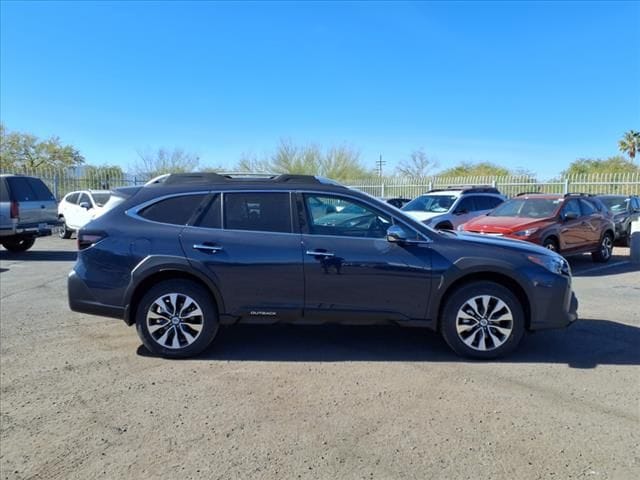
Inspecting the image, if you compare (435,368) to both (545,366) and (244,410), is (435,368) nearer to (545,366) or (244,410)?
(545,366)

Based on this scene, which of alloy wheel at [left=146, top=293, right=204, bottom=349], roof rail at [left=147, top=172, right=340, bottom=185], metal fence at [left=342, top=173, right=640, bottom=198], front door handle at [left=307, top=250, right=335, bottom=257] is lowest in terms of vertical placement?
alloy wheel at [left=146, top=293, right=204, bottom=349]

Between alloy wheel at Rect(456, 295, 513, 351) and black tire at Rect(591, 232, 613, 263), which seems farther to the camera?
black tire at Rect(591, 232, 613, 263)

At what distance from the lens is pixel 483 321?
4867 mm

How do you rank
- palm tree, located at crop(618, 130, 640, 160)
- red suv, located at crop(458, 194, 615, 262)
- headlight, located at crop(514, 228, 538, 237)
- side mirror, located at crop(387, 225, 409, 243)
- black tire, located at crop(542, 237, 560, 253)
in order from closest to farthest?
1. side mirror, located at crop(387, 225, 409, 243)
2. headlight, located at crop(514, 228, 538, 237)
3. red suv, located at crop(458, 194, 615, 262)
4. black tire, located at crop(542, 237, 560, 253)
5. palm tree, located at crop(618, 130, 640, 160)

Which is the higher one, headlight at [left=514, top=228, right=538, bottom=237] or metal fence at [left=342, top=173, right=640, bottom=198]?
metal fence at [left=342, top=173, right=640, bottom=198]

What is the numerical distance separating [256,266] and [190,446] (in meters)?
1.94

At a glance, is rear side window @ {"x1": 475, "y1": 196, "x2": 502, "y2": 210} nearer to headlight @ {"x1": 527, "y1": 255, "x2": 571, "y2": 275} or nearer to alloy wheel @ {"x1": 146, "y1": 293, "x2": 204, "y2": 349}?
headlight @ {"x1": 527, "y1": 255, "x2": 571, "y2": 275}

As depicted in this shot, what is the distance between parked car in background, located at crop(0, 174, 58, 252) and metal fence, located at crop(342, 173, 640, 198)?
41.9 feet

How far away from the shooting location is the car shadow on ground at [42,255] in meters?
12.6

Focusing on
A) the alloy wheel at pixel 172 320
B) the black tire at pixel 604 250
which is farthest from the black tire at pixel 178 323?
the black tire at pixel 604 250

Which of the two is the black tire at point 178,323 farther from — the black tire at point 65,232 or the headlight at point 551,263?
the black tire at point 65,232

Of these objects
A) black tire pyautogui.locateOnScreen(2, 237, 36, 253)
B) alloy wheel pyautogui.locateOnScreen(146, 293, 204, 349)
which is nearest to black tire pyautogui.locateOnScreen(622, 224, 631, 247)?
alloy wheel pyautogui.locateOnScreen(146, 293, 204, 349)

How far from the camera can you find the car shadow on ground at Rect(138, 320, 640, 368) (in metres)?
4.99

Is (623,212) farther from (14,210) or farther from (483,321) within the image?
(14,210)
